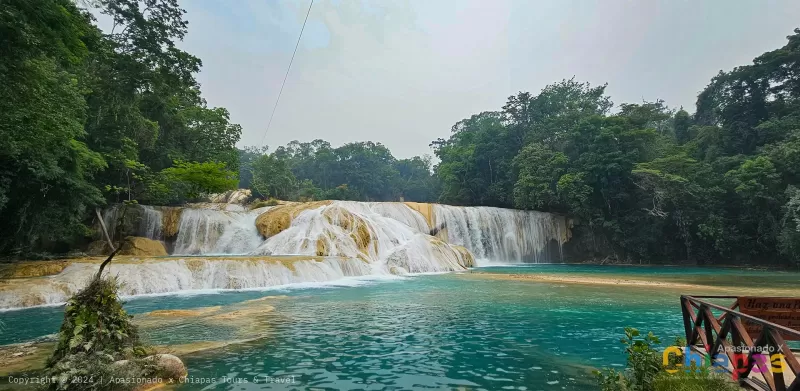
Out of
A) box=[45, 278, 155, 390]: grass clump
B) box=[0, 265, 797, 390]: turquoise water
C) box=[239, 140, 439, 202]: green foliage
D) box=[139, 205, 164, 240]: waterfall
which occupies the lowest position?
box=[0, 265, 797, 390]: turquoise water

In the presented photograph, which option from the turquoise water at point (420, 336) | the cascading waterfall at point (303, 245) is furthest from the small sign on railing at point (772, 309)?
the cascading waterfall at point (303, 245)

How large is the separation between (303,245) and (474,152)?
27.8 metres

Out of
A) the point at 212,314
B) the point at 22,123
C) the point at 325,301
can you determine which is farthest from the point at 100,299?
the point at 22,123

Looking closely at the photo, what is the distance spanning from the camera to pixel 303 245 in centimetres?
2289

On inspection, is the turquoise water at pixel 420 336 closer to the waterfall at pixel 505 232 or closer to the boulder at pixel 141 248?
the boulder at pixel 141 248

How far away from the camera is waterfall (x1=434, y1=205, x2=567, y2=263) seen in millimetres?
33438

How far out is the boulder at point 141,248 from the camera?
72.7ft

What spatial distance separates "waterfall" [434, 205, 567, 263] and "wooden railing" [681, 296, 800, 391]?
27412mm

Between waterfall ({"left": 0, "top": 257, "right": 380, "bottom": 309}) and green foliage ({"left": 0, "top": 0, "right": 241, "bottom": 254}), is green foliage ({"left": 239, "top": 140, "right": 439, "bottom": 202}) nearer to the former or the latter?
green foliage ({"left": 0, "top": 0, "right": 241, "bottom": 254})

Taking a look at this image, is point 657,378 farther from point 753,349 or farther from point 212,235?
point 212,235

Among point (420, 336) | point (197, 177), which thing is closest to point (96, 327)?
point (420, 336)

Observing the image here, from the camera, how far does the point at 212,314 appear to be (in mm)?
10273

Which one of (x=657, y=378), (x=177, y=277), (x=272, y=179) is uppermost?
(x=272, y=179)

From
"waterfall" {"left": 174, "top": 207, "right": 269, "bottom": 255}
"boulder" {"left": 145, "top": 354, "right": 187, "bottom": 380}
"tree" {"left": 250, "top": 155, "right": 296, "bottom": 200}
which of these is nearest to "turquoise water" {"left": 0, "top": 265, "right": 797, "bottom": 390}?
"boulder" {"left": 145, "top": 354, "right": 187, "bottom": 380}
